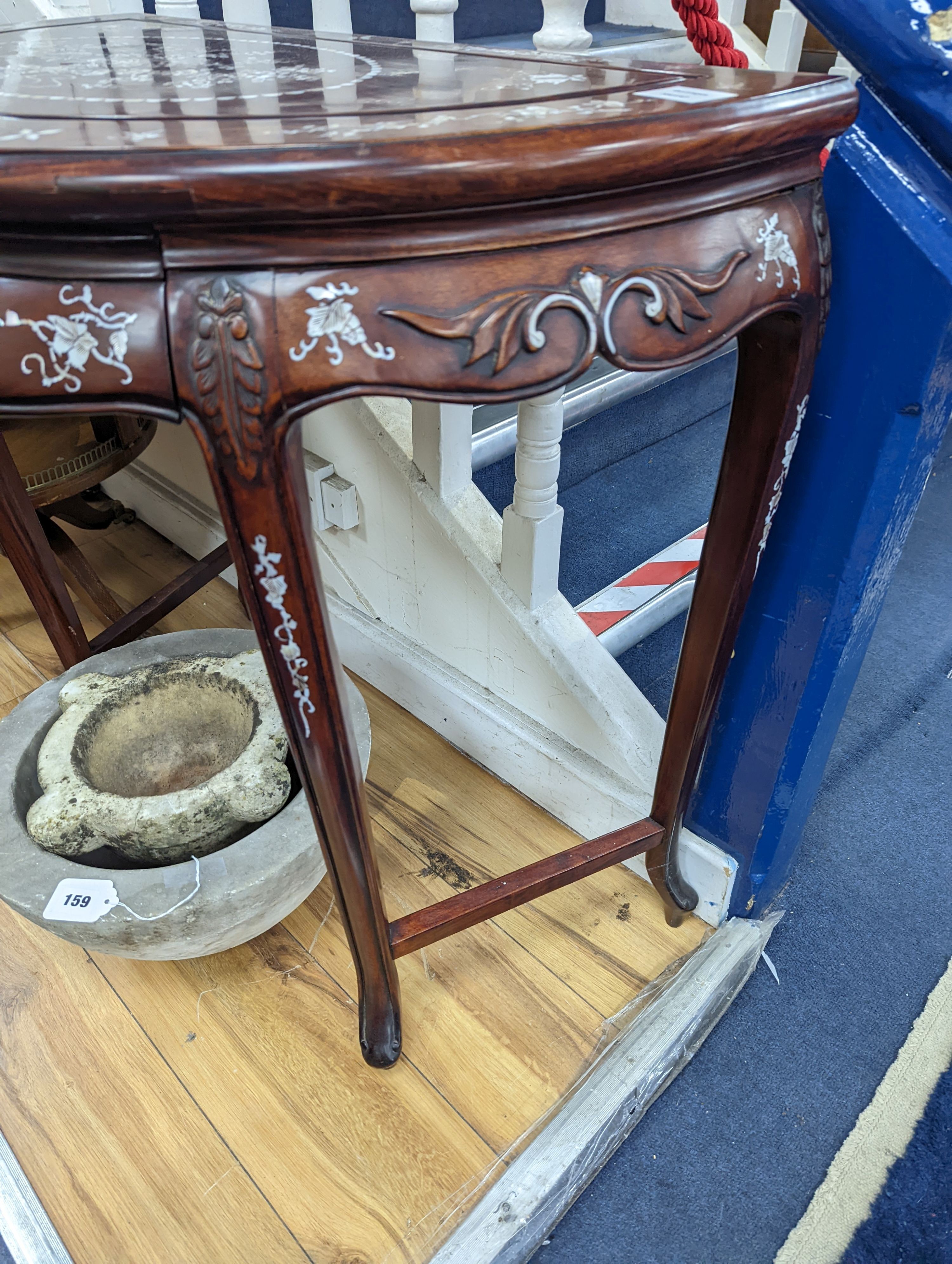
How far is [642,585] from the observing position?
1.35 metres

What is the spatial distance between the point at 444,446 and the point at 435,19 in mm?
497

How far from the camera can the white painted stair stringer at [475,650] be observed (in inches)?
40.9

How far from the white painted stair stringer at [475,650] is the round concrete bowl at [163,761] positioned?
0.29m

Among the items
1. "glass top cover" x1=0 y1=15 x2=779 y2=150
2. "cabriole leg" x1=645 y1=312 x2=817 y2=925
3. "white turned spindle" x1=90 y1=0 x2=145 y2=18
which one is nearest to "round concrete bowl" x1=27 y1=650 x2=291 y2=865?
"cabriole leg" x1=645 y1=312 x2=817 y2=925

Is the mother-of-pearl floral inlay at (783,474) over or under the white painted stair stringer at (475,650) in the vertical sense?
over

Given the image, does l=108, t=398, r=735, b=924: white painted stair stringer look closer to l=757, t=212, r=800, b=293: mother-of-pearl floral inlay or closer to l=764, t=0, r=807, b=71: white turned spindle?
l=757, t=212, r=800, b=293: mother-of-pearl floral inlay

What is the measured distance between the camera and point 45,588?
45.3 inches

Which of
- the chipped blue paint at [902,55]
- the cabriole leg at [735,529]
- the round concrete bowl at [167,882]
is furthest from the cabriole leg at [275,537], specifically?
the chipped blue paint at [902,55]

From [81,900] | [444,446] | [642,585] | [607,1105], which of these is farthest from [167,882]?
[642,585]

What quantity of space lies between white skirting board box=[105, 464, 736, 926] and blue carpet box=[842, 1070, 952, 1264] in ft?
0.94

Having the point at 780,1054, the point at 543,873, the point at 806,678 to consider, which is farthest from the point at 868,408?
the point at 780,1054

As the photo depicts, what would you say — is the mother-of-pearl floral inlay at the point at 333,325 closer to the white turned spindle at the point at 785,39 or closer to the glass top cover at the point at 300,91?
the glass top cover at the point at 300,91

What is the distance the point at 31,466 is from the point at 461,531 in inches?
24.6

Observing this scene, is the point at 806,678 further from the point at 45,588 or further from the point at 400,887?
the point at 45,588
